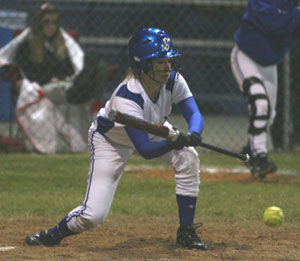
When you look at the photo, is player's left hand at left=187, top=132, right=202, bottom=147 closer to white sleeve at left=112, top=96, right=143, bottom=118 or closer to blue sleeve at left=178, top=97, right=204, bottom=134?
blue sleeve at left=178, top=97, right=204, bottom=134

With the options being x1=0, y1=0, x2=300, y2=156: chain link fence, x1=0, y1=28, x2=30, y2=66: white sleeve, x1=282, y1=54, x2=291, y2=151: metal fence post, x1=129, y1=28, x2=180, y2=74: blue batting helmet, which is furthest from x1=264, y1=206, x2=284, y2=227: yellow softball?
x1=0, y1=28, x2=30, y2=66: white sleeve

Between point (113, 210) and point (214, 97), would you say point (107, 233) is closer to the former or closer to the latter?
point (113, 210)

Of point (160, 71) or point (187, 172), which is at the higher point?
point (160, 71)

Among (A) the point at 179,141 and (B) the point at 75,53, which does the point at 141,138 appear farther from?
(B) the point at 75,53

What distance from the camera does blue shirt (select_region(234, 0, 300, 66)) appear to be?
293 inches

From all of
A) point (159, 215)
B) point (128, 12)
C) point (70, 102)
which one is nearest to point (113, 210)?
point (159, 215)

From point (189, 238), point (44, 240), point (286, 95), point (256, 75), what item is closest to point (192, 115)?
point (189, 238)

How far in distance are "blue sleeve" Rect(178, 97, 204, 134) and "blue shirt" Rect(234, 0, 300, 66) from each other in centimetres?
300

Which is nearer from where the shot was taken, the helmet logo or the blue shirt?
the helmet logo

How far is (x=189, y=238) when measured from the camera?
464cm

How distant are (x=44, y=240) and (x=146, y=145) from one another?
1.02 meters

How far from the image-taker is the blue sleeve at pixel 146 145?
13.9ft

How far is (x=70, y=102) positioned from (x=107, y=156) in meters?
5.00

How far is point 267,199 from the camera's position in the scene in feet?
21.5
